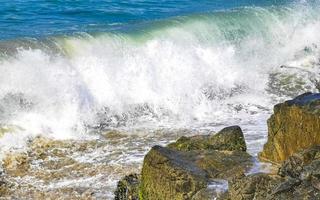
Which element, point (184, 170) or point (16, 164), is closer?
Answer: point (184, 170)

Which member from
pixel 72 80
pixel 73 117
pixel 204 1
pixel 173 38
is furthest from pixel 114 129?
pixel 204 1

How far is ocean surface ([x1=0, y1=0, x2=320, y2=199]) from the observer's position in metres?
12.7

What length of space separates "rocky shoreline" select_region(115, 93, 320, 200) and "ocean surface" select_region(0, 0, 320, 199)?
129 centimetres

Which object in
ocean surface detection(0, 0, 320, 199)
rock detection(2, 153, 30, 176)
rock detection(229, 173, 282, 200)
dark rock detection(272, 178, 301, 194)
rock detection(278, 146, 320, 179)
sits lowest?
rock detection(2, 153, 30, 176)

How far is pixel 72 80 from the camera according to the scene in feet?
47.5

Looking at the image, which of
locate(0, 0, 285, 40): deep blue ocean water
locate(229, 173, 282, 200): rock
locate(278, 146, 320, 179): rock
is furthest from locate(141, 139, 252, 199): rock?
locate(0, 0, 285, 40): deep blue ocean water

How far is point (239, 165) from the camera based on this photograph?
8.15 m

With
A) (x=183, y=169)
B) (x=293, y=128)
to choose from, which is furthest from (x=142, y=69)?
(x=183, y=169)

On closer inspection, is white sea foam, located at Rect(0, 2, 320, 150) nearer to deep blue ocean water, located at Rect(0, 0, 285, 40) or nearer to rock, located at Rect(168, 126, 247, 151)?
deep blue ocean water, located at Rect(0, 0, 285, 40)

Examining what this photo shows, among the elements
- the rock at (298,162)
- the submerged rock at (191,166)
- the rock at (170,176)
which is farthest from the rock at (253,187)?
the rock at (170,176)

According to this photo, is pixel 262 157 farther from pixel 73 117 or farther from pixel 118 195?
pixel 73 117

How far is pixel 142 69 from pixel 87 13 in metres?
5.92

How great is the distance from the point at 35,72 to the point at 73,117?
1.47 metres

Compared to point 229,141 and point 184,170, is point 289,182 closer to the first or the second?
A: point 184,170
